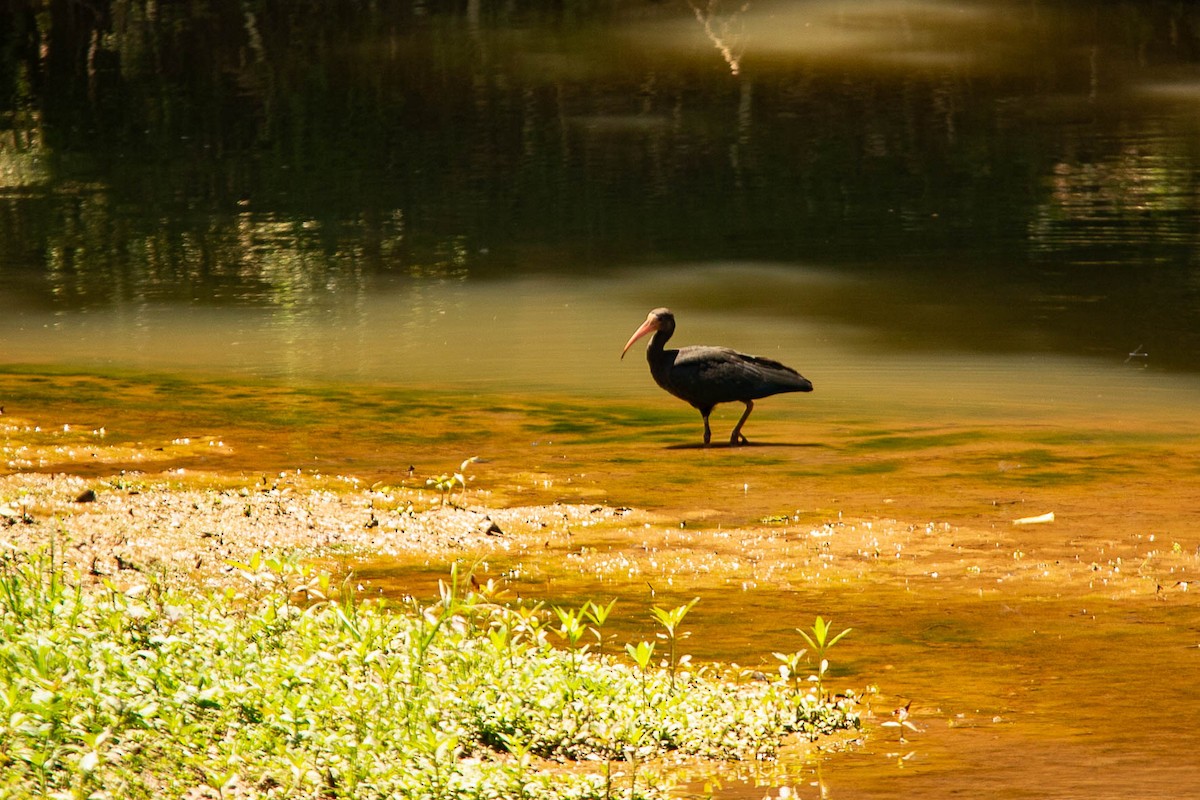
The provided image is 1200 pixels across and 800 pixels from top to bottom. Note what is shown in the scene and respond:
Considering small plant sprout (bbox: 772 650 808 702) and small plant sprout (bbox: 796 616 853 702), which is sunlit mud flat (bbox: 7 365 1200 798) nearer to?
small plant sprout (bbox: 796 616 853 702)

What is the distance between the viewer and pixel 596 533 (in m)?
6.99

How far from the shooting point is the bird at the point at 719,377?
30.9 ft

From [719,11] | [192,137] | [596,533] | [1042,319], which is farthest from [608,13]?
[596,533]

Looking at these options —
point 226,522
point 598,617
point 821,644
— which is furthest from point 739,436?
point 598,617

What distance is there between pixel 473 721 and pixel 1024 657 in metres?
1.99

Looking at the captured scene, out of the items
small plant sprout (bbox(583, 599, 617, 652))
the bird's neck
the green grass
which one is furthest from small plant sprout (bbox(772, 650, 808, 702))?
the bird's neck

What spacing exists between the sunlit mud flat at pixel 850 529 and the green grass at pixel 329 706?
31 cm

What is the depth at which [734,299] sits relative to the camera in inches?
560

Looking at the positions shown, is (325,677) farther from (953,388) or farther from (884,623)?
(953,388)

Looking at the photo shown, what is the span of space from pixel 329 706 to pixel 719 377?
562cm

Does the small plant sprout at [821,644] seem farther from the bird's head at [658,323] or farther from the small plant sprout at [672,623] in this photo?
the bird's head at [658,323]

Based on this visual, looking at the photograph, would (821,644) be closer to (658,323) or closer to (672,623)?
(672,623)

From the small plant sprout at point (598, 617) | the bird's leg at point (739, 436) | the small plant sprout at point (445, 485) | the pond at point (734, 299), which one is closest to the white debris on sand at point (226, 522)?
the small plant sprout at point (445, 485)

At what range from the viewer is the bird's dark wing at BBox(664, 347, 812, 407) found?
30.9 ft
